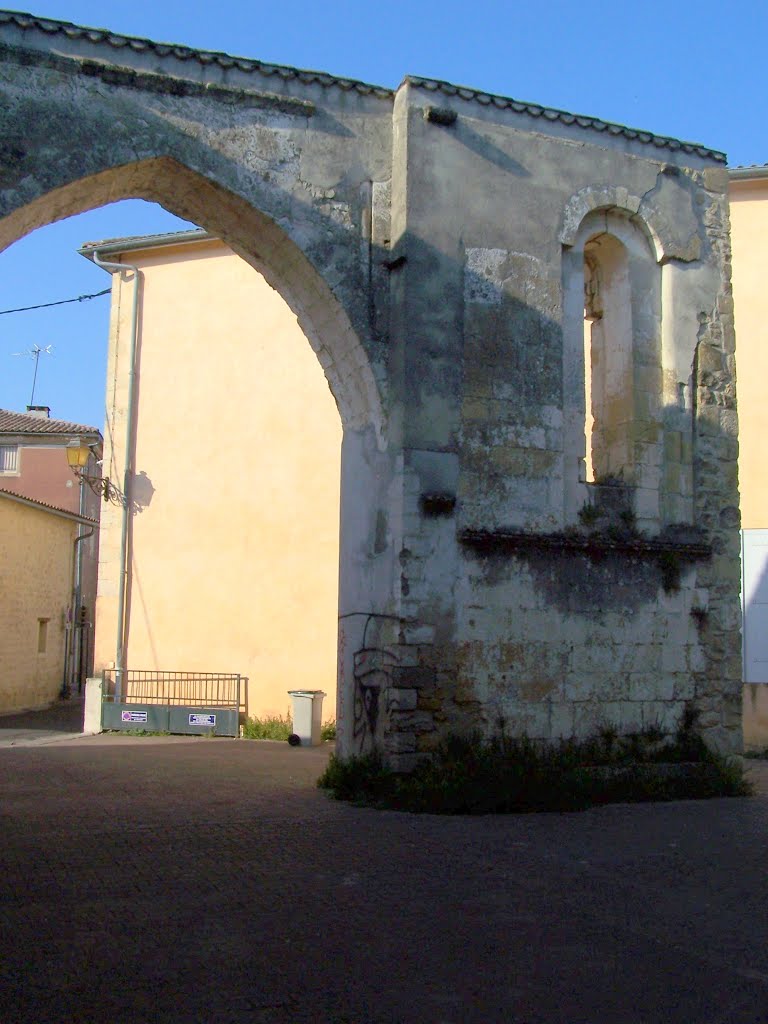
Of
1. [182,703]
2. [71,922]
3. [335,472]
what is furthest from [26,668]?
[71,922]

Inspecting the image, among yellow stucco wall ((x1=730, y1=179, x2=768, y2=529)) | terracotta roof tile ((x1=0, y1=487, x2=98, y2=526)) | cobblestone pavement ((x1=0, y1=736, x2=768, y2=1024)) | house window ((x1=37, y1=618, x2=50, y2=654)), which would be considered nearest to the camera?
cobblestone pavement ((x1=0, y1=736, x2=768, y2=1024))

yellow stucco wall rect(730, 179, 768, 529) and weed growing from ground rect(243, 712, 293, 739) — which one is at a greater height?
yellow stucco wall rect(730, 179, 768, 529)

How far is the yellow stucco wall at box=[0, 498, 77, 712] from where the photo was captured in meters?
20.9

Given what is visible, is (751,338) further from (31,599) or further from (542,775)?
(31,599)

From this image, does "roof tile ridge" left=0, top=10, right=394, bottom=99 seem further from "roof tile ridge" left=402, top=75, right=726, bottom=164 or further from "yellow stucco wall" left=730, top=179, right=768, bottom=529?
"yellow stucco wall" left=730, top=179, right=768, bottom=529

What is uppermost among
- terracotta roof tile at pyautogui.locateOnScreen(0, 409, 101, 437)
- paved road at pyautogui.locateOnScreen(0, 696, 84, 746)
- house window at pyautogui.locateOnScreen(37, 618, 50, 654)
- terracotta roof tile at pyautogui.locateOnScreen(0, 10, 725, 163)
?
terracotta roof tile at pyautogui.locateOnScreen(0, 409, 101, 437)

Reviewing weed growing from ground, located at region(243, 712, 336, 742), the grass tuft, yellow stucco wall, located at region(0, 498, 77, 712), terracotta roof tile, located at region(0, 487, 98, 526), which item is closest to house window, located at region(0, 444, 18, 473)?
terracotta roof tile, located at region(0, 487, 98, 526)

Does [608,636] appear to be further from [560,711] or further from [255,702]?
[255,702]

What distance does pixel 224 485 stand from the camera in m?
15.5

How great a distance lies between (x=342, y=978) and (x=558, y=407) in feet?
20.3

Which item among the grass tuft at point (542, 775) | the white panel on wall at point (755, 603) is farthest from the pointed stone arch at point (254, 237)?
the white panel on wall at point (755, 603)

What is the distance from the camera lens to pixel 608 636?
921cm

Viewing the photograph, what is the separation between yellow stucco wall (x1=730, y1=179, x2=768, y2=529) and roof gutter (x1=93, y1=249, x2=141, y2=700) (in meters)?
8.90

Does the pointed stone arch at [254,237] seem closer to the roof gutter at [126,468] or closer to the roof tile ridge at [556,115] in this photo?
the roof tile ridge at [556,115]
